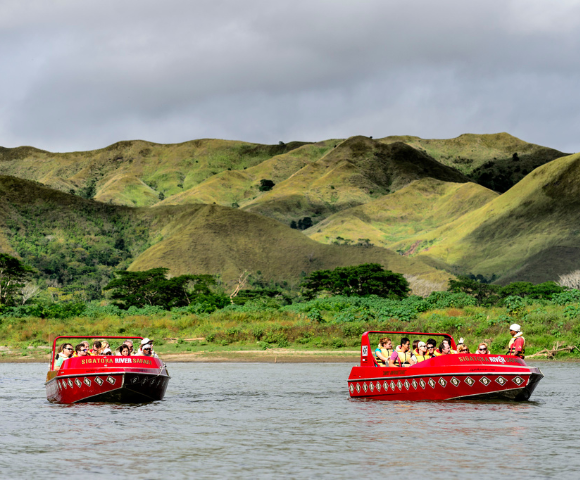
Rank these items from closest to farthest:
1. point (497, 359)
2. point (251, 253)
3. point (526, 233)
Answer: point (497, 359), point (251, 253), point (526, 233)

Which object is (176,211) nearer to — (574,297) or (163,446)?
(574,297)

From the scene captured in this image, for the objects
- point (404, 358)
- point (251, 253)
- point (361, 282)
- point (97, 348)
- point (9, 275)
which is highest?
point (251, 253)

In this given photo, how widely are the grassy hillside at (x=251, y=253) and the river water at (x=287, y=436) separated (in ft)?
311

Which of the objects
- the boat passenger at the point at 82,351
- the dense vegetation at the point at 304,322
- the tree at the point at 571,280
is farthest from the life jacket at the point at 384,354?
the tree at the point at 571,280

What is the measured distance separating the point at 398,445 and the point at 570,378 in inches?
727

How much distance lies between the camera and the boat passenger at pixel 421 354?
1027 inches

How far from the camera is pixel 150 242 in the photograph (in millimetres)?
158875

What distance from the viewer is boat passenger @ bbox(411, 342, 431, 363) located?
26078 millimetres

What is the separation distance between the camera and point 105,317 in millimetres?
62969

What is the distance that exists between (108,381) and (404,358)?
1003 centimetres

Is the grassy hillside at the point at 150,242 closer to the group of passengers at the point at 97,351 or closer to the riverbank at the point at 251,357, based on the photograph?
the riverbank at the point at 251,357

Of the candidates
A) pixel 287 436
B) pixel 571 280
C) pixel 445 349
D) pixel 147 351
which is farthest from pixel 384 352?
pixel 571 280

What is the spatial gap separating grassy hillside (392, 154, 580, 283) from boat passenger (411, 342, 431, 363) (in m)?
116

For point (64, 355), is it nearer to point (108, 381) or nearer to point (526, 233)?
point (108, 381)
